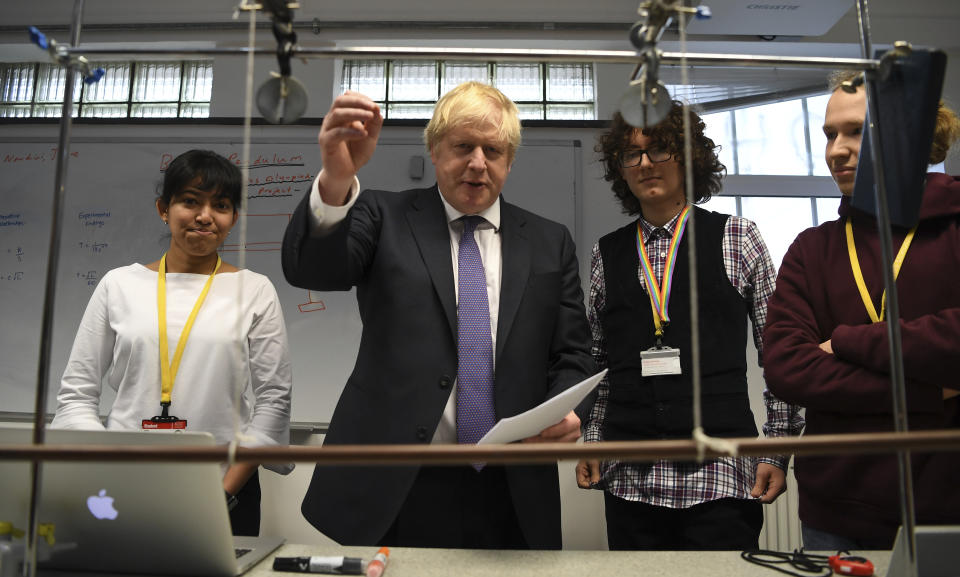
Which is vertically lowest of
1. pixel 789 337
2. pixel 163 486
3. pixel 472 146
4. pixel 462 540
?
pixel 462 540

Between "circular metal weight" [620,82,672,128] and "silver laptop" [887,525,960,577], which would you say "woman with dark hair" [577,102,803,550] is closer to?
"silver laptop" [887,525,960,577]

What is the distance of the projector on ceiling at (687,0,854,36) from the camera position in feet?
9.51

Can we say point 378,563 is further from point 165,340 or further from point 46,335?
point 165,340

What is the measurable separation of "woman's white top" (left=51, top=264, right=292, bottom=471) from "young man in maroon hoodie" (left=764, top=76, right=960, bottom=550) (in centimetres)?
113

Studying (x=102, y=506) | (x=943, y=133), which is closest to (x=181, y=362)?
(x=102, y=506)

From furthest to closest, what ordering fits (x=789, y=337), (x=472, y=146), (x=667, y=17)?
(x=472, y=146) < (x=789, y=337) < (x=667, y=17)

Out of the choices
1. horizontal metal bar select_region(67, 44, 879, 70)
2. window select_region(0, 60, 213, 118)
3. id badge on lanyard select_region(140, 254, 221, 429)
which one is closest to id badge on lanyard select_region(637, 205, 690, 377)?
horizontal metal bar select_region(67, 44, 879, 70)

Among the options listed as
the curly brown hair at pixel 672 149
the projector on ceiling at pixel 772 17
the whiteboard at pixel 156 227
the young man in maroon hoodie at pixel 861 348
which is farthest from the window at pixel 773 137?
the young man in maroon hoodie at pixel 861 348

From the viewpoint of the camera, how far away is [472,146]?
139 centimetres

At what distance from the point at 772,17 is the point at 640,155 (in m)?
1.87

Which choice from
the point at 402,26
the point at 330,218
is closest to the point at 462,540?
the point at 330,218

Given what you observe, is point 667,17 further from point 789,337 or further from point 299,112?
point 789,337

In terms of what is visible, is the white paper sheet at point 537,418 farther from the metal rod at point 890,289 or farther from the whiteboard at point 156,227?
the whiteboard at point 156,227

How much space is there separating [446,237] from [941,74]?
890 millimetres
